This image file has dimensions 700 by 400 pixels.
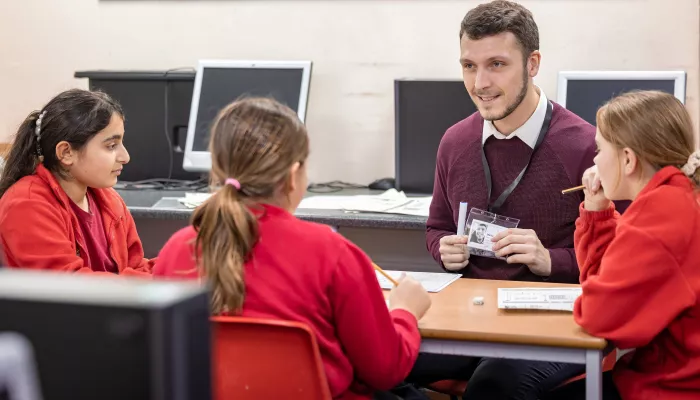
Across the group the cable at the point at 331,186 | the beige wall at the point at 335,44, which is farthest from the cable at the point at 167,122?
the cable at the point at 331,186

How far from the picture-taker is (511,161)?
2.39 m

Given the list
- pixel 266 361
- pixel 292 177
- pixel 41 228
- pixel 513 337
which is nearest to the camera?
pixel 266 361

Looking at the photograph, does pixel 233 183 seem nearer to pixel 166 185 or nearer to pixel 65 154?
pixel 65 154

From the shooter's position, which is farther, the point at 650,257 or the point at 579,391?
the point at 579,391

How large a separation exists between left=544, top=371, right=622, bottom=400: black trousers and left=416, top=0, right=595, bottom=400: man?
0.30m

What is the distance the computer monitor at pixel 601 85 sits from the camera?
10.0 feet

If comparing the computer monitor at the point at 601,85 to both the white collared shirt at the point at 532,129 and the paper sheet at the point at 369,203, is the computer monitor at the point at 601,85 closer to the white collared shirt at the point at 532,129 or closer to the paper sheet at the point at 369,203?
the paper sheet at the point at 369,203

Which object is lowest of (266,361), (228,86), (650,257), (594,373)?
(594,373)

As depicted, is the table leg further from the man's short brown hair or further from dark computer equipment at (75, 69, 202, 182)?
dark computer equipment at (75, 69, 202, 182)

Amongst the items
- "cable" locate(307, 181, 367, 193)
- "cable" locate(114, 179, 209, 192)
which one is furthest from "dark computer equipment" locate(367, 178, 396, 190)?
"cable" locate(114, 179, 209, 192)

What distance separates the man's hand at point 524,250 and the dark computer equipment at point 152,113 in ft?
5.83

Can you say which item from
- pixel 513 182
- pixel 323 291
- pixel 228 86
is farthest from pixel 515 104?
pixel 228 86

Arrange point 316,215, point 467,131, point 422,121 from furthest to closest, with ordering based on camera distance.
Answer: point 422,121 → point 316,215 → point 467,131

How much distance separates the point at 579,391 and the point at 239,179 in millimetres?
919
